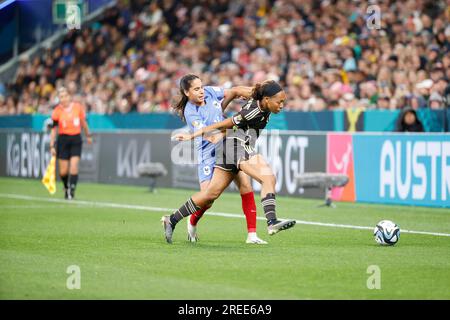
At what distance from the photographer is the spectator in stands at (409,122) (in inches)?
781

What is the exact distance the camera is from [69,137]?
21.5 meters

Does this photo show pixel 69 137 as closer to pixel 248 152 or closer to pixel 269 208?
pixel 248 152

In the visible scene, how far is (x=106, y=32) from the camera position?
35.5 m

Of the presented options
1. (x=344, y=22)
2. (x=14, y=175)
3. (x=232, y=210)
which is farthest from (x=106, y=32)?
(x=232, y=210)

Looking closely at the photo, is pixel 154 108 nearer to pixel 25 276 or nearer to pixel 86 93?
pixel 86 93

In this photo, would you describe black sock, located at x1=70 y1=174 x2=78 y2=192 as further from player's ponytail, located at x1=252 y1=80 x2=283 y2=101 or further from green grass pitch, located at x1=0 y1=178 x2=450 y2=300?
player's ponytail, located at x1=252 y1=80 x2=283 y2=101

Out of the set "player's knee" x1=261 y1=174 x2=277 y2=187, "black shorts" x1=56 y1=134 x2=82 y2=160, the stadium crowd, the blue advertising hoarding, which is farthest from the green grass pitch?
the stadium crowd

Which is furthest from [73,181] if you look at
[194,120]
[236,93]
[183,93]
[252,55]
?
[236,93]

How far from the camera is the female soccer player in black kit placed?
11914mm

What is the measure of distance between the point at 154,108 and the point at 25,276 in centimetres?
1948

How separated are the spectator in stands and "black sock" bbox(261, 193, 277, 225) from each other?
843 centimetres

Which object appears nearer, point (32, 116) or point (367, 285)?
point (367, 285)

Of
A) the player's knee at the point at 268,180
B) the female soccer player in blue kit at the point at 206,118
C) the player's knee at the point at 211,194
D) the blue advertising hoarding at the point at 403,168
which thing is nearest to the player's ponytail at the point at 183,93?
the female soccer player in blue kit at the point at 206,118

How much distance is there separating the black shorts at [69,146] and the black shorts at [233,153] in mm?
9662
